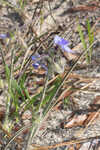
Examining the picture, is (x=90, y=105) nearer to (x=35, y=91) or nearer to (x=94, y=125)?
(x=94, y=125)

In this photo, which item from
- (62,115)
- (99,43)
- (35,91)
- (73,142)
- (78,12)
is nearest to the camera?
(73,142)

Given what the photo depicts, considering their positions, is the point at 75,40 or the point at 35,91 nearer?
the point at 35,91

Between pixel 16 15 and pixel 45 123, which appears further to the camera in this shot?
pixel 16 15

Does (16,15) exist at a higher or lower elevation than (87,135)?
higher

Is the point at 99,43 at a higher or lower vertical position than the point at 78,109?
higher

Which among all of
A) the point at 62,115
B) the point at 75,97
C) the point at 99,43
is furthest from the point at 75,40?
the point at 62,115

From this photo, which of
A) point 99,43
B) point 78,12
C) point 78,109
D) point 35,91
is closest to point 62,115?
point 78,109

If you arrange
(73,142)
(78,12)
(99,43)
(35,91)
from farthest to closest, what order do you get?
(78,12) → (99,43) → (35,91) → (73,142)

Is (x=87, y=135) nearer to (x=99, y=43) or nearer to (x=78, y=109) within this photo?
(x=78, y=109)

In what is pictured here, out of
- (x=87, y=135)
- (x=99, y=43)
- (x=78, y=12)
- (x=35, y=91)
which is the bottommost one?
(x=87, y=135)
